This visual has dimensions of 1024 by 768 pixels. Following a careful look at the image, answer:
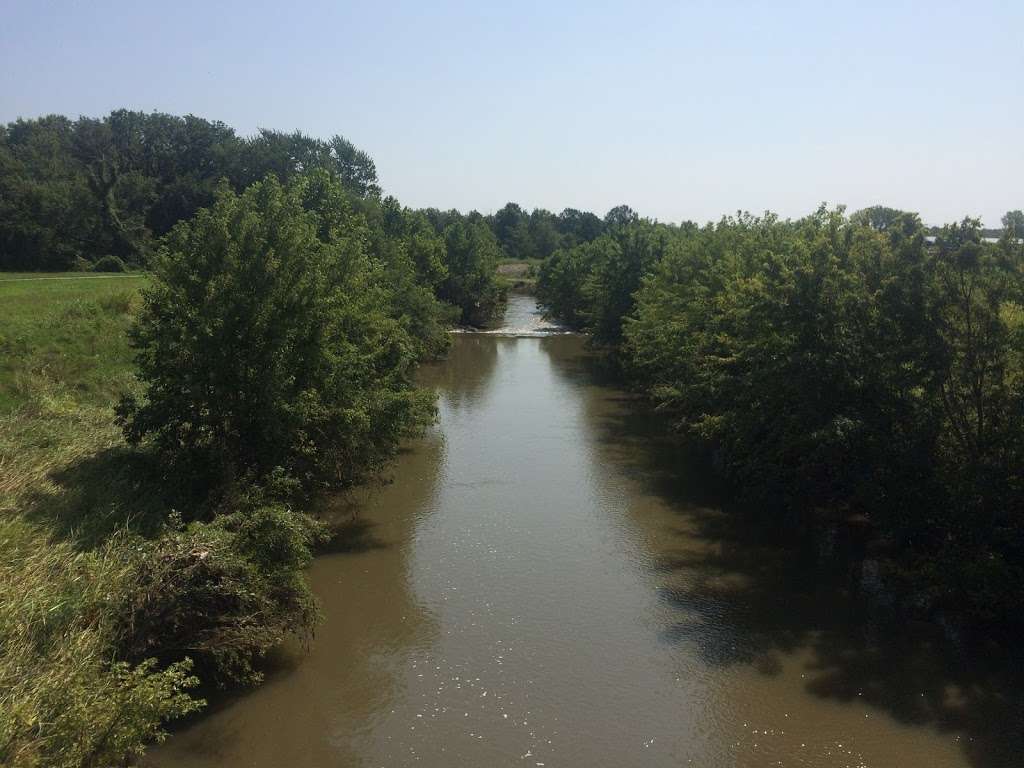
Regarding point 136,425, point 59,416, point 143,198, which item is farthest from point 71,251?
point 136,425

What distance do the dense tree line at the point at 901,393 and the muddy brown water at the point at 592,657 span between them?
208 centimetres

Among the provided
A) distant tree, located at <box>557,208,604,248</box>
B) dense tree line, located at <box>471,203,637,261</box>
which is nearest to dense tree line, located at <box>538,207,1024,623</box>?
dense tree line, located at <box>471,203,637,261</box>

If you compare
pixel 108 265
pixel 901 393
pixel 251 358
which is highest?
pixel 108 265

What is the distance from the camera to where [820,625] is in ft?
61.7

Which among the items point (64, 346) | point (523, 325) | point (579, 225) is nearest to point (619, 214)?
point (579, 225)

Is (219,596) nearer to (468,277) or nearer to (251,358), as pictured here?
(251,358)

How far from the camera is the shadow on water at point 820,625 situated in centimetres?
1545

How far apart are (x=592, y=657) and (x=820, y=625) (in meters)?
5.92

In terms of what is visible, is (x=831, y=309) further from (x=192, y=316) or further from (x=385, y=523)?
(x=192, y=316)

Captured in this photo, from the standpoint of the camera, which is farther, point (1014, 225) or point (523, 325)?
point (523, 325)

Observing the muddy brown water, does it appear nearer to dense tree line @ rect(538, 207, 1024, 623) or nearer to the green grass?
dense tree line @ rect(538, 207, 1024, 623)

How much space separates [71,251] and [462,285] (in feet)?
114

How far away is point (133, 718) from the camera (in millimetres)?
11742

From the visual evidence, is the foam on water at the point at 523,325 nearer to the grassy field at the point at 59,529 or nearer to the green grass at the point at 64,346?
the green grass at the point at 64,346
